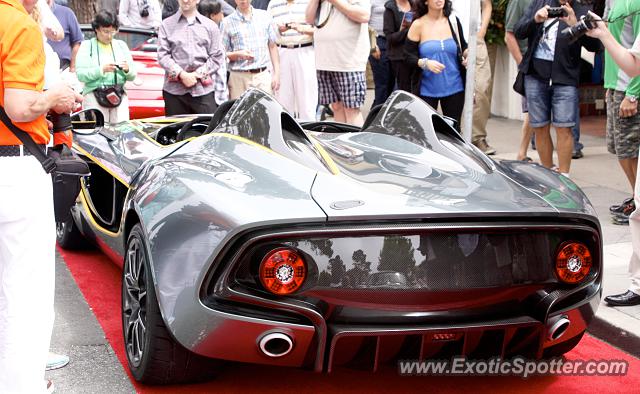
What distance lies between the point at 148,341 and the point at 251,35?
599 cm

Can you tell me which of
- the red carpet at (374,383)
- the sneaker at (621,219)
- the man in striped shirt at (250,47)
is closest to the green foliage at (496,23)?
the man in striped shirt at (250,47)

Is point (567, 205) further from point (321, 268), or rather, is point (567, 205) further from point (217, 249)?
point (217, 249)

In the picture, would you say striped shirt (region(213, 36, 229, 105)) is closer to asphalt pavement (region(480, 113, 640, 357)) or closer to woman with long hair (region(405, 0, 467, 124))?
woman with long hair (region(405, 0, 467, 124))

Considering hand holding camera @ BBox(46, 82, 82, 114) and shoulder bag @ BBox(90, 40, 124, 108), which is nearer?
hand holding camera @ BBox(46, 82, 82, 114)

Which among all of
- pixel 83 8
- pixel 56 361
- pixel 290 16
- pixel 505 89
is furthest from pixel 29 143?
pixel 83 8

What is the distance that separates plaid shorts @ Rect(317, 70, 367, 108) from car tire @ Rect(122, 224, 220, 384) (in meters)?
4.98

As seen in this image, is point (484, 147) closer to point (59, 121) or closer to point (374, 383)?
point (374, 383)

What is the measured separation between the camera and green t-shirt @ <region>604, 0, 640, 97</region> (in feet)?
22.4

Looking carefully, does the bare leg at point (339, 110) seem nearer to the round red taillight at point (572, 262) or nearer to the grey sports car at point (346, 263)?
the grey sports car at point (346, 263)

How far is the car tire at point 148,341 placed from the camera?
3953 mm

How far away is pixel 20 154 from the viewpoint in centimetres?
360

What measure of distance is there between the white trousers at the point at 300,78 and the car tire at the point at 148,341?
560 centimetres

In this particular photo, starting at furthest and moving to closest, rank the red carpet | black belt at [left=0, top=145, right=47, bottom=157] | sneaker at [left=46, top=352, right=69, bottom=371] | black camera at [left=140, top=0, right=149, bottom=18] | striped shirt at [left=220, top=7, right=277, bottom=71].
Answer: black camera at [left=140, top=0, right=149, bottom=18], striped shirt at [left=220, top=7, right=277, bottom=71], sneaker at [left=46, top=352, right=69, bottom=371], the red carpet, black belt at [left=0, top=145, right=47, bottom=157]

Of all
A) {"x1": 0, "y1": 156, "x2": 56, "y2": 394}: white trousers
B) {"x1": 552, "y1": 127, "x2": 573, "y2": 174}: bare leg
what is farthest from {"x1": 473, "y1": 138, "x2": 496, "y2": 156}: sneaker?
{"x1": 0, "y1": 156, "x2": 56, "y2": 394}: white trousers
